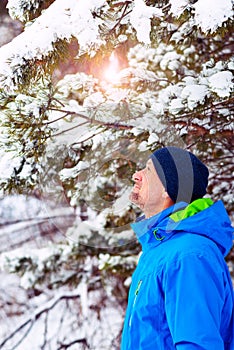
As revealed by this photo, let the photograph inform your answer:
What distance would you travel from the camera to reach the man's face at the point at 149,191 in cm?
207

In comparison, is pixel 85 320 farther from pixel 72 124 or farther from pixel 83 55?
pixel 83 55

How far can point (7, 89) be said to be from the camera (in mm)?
2111

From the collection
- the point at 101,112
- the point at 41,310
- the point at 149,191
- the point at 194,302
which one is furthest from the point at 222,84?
the point at 41,310

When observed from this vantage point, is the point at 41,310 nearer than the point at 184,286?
No

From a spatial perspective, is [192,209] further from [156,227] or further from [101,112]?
[101,112]

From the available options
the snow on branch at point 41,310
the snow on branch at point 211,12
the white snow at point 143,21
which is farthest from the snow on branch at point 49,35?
the snow on branch at point 41,310

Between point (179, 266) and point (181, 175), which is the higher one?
point (181, 175)

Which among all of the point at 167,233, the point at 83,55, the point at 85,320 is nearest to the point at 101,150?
the point at 83,55

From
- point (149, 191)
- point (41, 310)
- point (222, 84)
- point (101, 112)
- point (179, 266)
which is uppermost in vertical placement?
point (101, 112)

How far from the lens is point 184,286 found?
5.49 ft

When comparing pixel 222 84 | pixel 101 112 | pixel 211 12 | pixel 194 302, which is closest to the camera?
pixel 194 302

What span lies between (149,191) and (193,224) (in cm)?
28

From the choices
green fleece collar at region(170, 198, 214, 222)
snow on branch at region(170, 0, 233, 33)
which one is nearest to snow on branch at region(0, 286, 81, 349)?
green fleece collar at region(170, 198, 214, 222)

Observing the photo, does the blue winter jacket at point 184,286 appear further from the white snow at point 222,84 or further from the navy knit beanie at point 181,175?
the white snow at point 222,84
